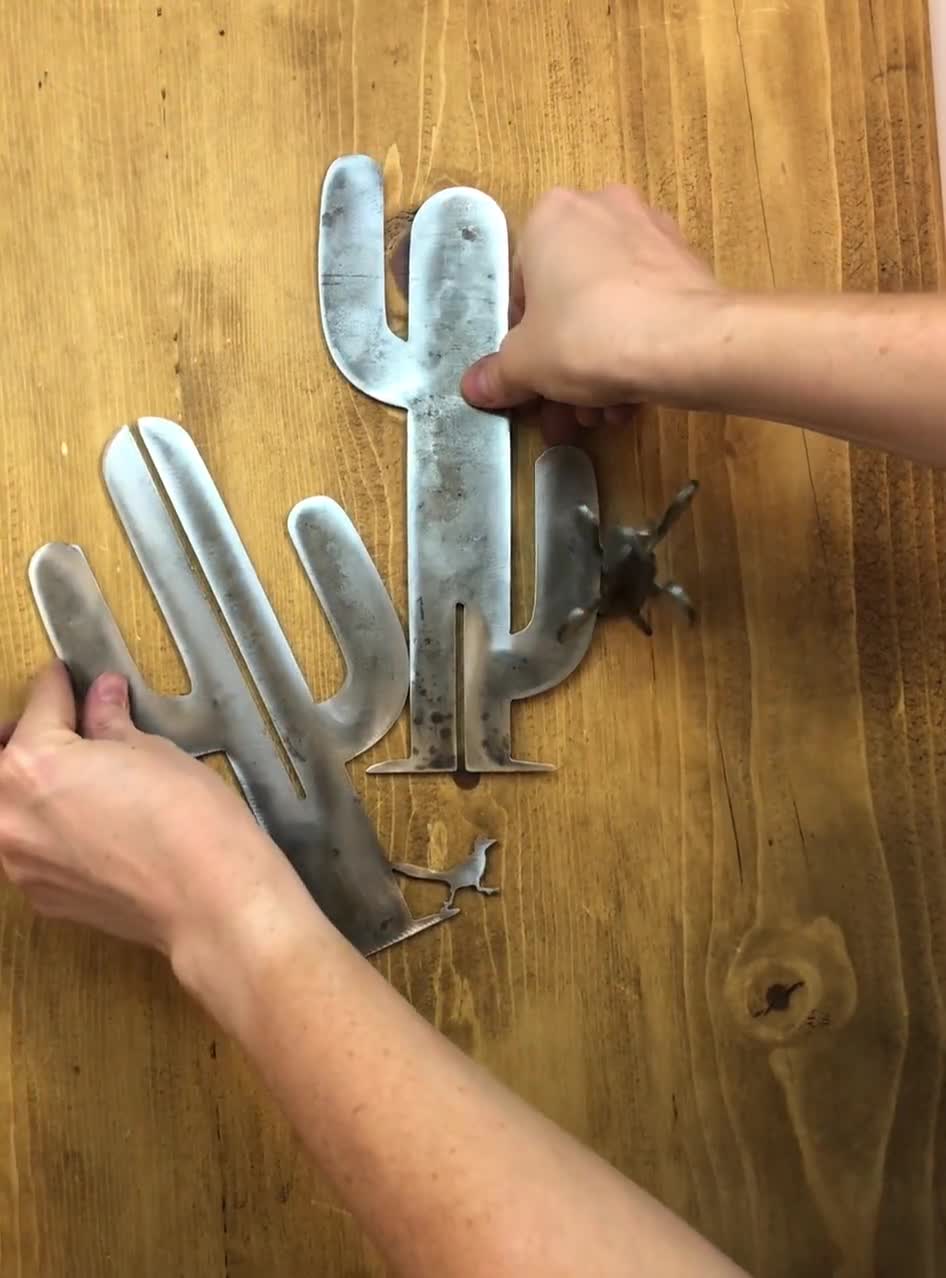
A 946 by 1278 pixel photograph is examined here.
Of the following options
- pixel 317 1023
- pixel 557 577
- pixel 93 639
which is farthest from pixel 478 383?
pixel 317 1023

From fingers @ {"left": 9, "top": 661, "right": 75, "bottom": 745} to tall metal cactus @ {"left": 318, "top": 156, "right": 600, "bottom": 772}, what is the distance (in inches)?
7.5

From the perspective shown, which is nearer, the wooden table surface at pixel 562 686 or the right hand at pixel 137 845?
the right hand at pixel 137 845

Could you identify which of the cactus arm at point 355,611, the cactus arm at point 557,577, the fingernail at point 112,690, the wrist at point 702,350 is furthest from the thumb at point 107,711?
Answer: the wrist at point 702,350

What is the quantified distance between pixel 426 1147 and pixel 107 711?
33 cm

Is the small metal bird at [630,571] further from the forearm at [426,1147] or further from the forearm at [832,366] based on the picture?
the forearm at [426,1147]

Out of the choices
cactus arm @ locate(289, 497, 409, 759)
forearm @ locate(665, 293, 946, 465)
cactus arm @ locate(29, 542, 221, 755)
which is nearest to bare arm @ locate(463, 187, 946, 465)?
forearm @ locate(665, 293, 946, 465)

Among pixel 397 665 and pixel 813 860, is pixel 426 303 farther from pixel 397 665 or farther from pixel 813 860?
pixel 813 860

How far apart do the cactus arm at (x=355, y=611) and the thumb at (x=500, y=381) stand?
117 millimetres

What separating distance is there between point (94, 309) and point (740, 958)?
595mm

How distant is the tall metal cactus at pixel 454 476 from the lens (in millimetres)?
648

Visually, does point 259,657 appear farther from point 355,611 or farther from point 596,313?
point 596,313

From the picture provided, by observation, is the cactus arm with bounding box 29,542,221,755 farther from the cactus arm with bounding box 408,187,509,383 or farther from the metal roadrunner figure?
the cactus arm with bounding box 408,187,509,383

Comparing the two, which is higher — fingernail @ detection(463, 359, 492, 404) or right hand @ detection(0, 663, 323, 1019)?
fingernail @ detection(463, 359, 492, 404)

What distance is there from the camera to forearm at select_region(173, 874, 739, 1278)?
0.38 m
